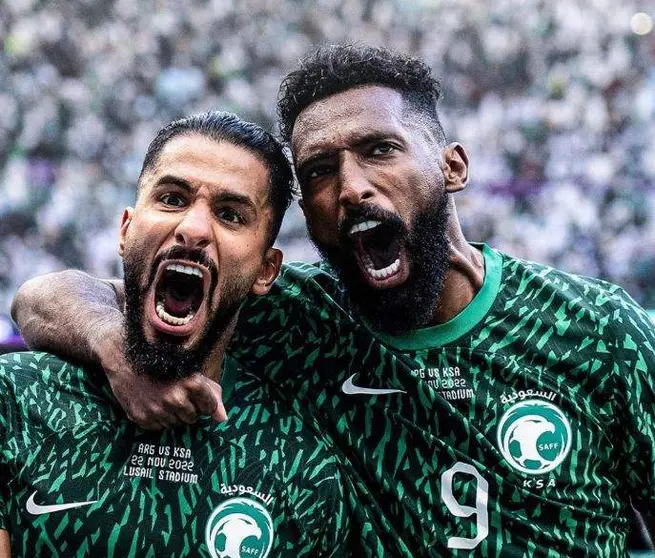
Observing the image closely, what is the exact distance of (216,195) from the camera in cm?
270

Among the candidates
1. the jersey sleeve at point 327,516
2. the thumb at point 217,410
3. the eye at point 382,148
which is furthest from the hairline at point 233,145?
the jersey sleeve at point 327,516

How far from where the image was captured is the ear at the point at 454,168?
308cm

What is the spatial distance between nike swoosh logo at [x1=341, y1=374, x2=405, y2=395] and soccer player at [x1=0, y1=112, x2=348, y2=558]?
19cm

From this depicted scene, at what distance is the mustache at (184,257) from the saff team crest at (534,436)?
95 cm

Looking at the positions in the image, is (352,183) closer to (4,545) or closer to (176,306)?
(176,306)

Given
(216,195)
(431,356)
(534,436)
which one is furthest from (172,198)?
(534,436)

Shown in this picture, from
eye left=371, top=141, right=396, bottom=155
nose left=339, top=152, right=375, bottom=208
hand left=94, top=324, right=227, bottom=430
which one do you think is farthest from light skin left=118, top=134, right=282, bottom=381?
eye left=371, top=141, right=396, bottom=155

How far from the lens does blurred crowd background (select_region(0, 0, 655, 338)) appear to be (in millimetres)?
11008

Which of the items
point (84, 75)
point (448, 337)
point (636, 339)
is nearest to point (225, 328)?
point (448, 337)

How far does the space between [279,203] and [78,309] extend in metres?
0.67

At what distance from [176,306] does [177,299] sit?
3.4 inches

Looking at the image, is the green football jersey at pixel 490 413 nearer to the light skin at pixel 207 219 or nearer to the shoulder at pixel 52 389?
the light skin at pixel 207 219

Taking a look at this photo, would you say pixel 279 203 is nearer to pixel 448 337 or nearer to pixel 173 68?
pixel 448 337

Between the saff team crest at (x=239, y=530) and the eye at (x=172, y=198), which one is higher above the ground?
the eye at (x=172, y=198)
